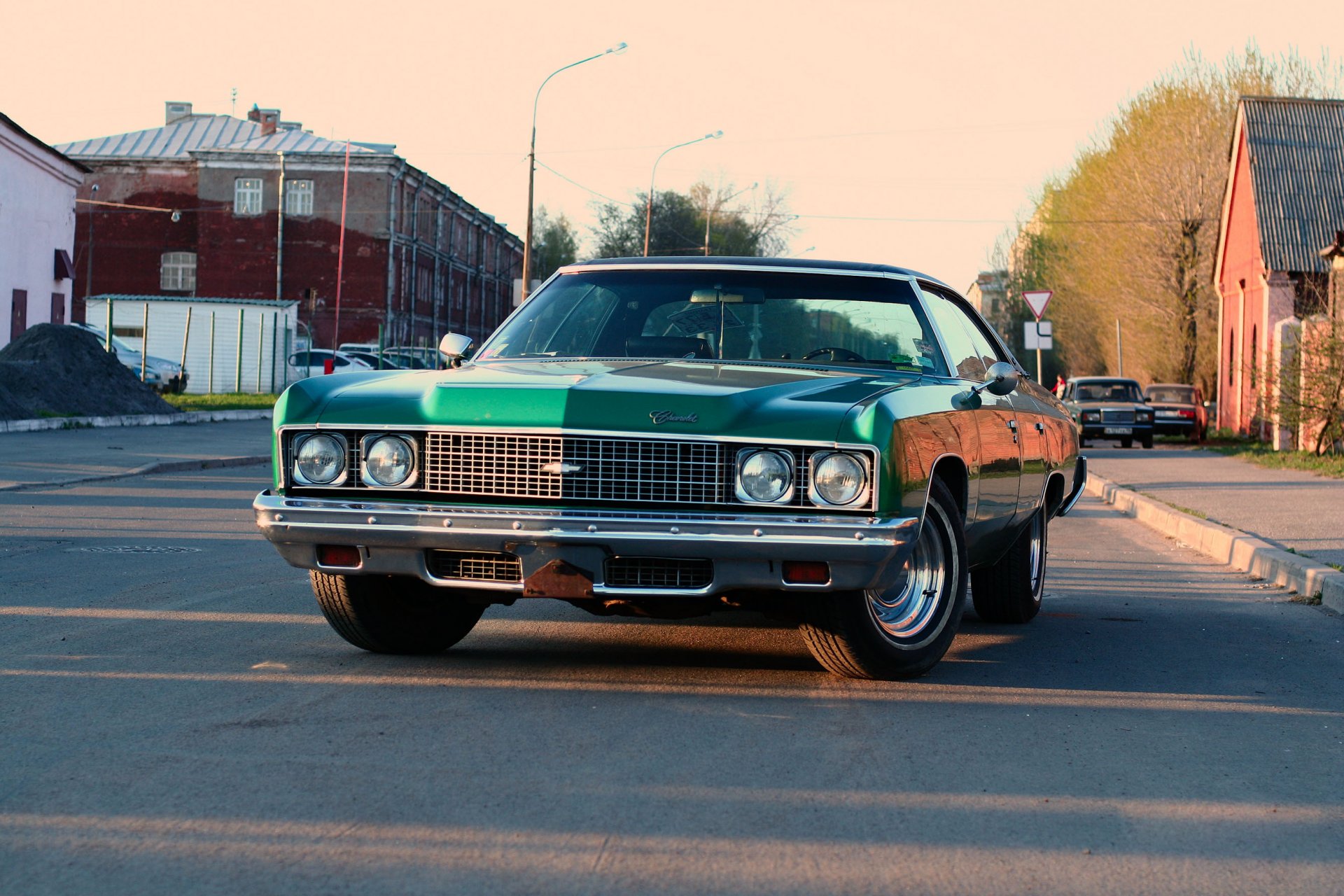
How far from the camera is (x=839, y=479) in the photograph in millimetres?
5258

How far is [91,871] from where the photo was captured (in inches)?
138

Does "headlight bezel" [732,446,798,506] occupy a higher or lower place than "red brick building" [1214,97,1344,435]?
lower

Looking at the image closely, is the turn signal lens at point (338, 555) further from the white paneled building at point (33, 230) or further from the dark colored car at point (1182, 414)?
the dark colored car at point (1182, 414)

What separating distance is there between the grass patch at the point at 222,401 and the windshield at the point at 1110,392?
1721cm

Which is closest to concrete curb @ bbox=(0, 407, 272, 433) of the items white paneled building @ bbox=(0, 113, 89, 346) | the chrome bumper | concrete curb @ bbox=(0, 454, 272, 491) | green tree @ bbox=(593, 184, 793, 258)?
concrete curb @ bbox=(0, 454, 272, 491)

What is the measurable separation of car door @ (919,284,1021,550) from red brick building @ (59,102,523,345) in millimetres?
54612

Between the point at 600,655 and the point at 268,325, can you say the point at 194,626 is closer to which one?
the point at 600,655

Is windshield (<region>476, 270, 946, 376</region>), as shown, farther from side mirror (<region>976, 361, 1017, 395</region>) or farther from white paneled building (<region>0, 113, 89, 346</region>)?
white paneled building (<region>0, 113, 89, 346</region>)

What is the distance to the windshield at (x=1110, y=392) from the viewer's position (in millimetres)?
33375

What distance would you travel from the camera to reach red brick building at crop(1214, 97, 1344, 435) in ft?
107

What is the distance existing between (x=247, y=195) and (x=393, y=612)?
58393mm

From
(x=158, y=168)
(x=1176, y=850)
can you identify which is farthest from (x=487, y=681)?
(x=158, y=168)

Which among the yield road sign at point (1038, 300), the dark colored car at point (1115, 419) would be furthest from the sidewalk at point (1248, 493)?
the dark colored car at point (1115, 419)

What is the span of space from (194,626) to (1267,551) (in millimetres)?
7335
